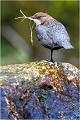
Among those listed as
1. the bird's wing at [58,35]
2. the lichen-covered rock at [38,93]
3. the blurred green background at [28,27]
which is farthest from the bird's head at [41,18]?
the blurred green background at [28,27]

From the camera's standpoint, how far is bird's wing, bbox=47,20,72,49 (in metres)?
6.06

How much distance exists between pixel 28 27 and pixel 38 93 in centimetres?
1106

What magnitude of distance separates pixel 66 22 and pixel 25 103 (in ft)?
35.6

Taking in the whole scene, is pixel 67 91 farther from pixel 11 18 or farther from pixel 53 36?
pixel 11 18

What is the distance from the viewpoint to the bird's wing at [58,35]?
19.9 ft

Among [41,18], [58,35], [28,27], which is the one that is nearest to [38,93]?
[58,35]

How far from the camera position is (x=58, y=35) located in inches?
243

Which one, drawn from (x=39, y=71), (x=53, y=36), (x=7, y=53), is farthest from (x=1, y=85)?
(x=7, y=53)

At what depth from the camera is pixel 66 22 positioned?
15844 mm

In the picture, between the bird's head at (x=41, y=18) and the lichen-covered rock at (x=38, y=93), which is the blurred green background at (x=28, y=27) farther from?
the lichen-covered rock at (x=38, y=93)

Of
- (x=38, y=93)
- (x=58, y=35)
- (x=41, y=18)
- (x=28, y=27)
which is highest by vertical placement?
(x=28, y=27)

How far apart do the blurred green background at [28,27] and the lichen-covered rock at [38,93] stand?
364 inches

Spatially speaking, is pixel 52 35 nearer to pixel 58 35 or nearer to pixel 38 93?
pixel 58 35

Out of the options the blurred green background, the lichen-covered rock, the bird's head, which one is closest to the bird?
the bird's head
